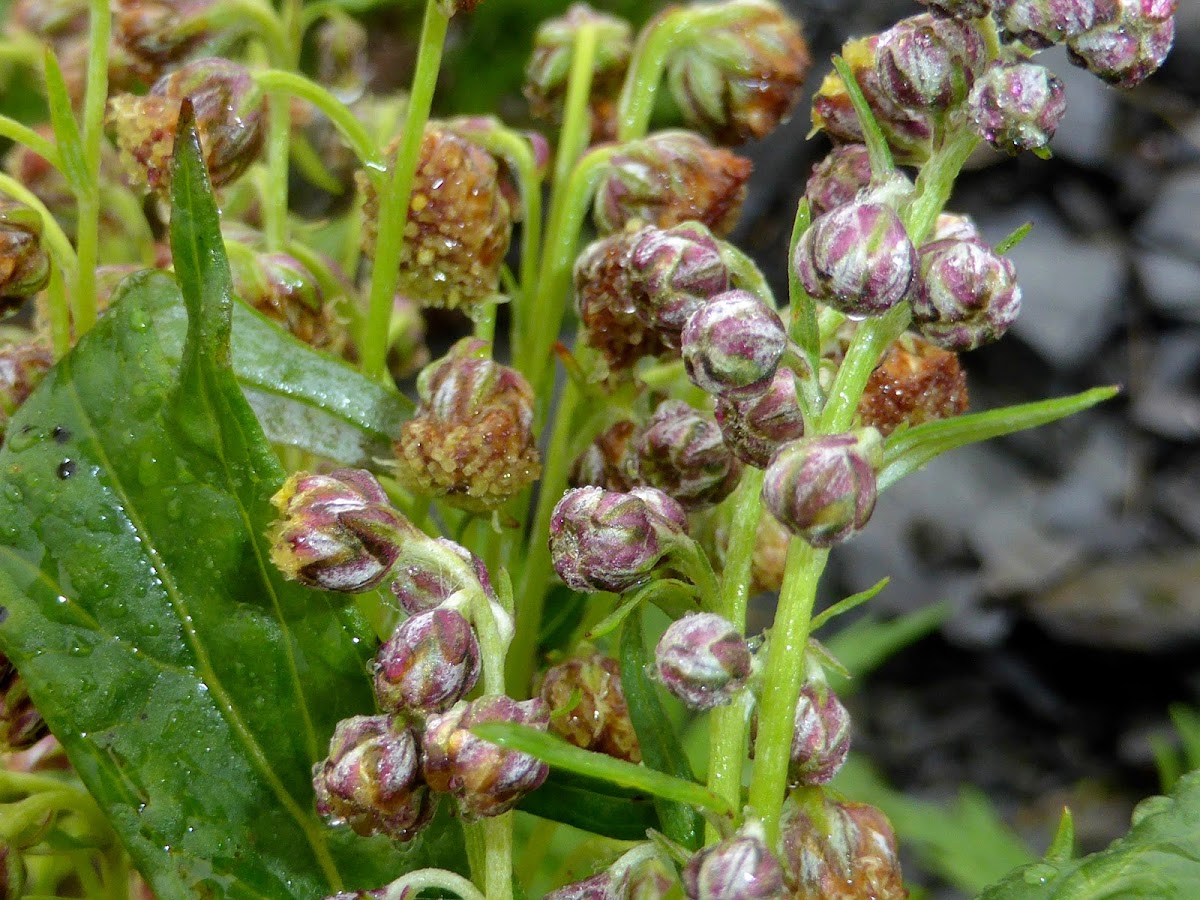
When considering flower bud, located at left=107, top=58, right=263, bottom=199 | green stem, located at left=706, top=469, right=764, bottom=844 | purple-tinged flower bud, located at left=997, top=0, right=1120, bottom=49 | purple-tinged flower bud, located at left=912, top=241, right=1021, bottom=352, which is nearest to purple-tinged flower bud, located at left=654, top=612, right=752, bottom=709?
green stem, located at left=706, top=469, right=764, bottom=844

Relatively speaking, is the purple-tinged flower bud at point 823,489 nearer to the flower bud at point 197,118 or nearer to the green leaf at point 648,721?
the green leaf at point 648,721

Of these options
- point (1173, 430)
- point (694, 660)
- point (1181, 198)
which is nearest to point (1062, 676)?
point (1173, 430)

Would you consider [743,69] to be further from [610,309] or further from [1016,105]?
[1016,105]

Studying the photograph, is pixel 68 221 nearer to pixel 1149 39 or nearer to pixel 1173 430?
pixel 1149 39

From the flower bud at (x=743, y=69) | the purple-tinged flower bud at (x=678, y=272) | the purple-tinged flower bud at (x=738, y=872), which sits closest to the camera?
the purple-tinged flower bud at (x=738, y=872)

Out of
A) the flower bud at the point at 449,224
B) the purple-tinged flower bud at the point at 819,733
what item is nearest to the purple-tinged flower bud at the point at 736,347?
the purple-tinged flower bud at the point at 819,733

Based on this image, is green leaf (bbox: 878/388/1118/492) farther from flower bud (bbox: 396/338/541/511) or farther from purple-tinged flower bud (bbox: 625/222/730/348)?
flower bud (bbox: 396/338/541/511)
